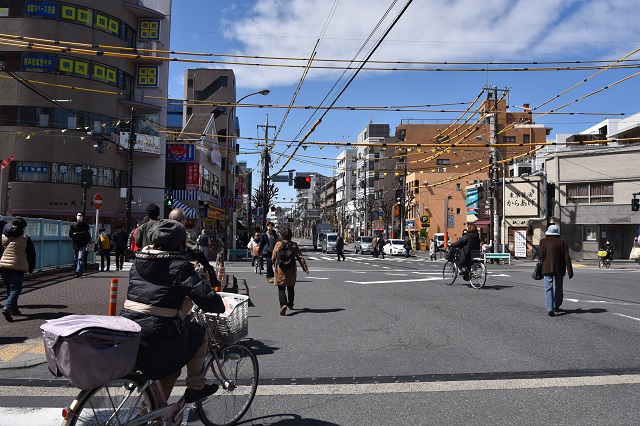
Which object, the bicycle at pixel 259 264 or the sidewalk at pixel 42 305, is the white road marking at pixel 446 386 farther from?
Answer: the bicycle at pixel 259 264

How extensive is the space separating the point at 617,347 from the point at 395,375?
3473 mm

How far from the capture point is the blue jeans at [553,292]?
995cm

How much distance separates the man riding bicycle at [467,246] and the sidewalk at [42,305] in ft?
29.1

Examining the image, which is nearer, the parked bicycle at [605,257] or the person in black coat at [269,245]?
the person in black coat at [269,245]

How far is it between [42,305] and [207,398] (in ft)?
25.0

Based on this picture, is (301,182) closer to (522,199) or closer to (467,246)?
(522,199)

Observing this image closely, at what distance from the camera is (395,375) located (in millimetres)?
6152

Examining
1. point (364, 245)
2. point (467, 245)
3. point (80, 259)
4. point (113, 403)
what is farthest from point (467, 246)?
point (364, 245)

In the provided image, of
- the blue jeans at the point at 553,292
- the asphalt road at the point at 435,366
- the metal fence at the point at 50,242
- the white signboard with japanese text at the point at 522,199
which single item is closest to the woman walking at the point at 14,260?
the asphalt road at the point at 435,366

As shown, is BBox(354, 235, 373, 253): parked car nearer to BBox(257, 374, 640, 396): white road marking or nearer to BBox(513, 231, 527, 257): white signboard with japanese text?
BBox(513, 231, 527, 257): white signboard with japanese text

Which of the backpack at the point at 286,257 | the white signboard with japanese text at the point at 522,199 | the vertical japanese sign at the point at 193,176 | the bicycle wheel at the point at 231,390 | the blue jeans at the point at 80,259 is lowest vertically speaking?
the bicycle wheel at the point at 231,390

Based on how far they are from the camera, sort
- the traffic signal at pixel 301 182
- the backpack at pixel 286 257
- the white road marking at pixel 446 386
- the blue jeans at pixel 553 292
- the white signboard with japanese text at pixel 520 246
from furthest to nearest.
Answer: the white signboard with japanese text at pixel 520 246 → the traffic signal at pixel 301 182 → the backpack at pixel 286 257 → the blue jeans at pixel 553 292 → the white road marking at pixel 446 386

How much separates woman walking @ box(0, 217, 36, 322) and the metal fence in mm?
5614

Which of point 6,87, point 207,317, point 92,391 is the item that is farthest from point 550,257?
point 6,87
